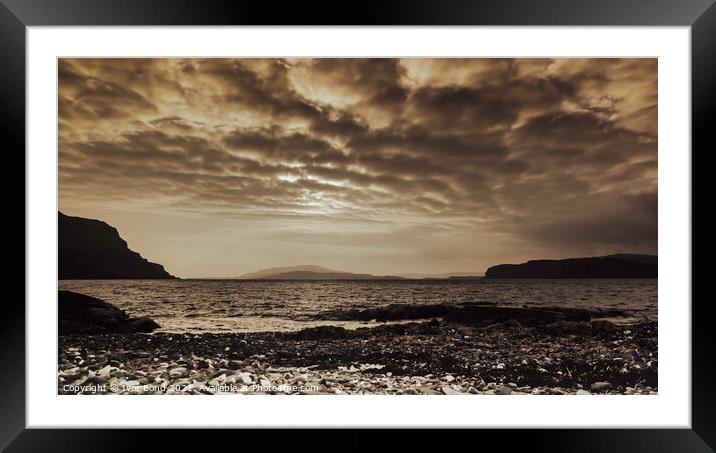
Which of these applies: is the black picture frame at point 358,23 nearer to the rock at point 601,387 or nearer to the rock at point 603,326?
the rock at point 601,387

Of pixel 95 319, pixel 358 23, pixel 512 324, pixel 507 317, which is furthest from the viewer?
pixel 507 317

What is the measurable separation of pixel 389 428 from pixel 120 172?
15.9 ft

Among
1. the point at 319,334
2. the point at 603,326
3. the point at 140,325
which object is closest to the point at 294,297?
the point at 140,325

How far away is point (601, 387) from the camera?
2.77 meters

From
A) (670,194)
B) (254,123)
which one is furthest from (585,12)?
(254,123)

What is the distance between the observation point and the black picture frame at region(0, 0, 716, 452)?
2.03m

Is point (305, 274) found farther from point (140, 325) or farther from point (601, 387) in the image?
point (601, 387)

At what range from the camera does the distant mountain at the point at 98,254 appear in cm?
547

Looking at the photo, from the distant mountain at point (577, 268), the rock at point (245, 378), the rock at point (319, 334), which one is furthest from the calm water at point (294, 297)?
the rock at point (245, 378)

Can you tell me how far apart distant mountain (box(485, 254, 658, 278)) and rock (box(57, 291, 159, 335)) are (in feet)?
18.9

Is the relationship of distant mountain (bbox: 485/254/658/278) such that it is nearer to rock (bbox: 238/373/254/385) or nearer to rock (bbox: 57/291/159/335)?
rock (bbox: 238/373/254/385)

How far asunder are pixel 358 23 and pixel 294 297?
7844 millimetres

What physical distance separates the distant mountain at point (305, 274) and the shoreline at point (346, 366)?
2271 millimetres

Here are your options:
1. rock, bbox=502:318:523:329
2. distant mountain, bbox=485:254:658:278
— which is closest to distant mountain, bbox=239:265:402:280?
rock, bbox=502:318:523:329
